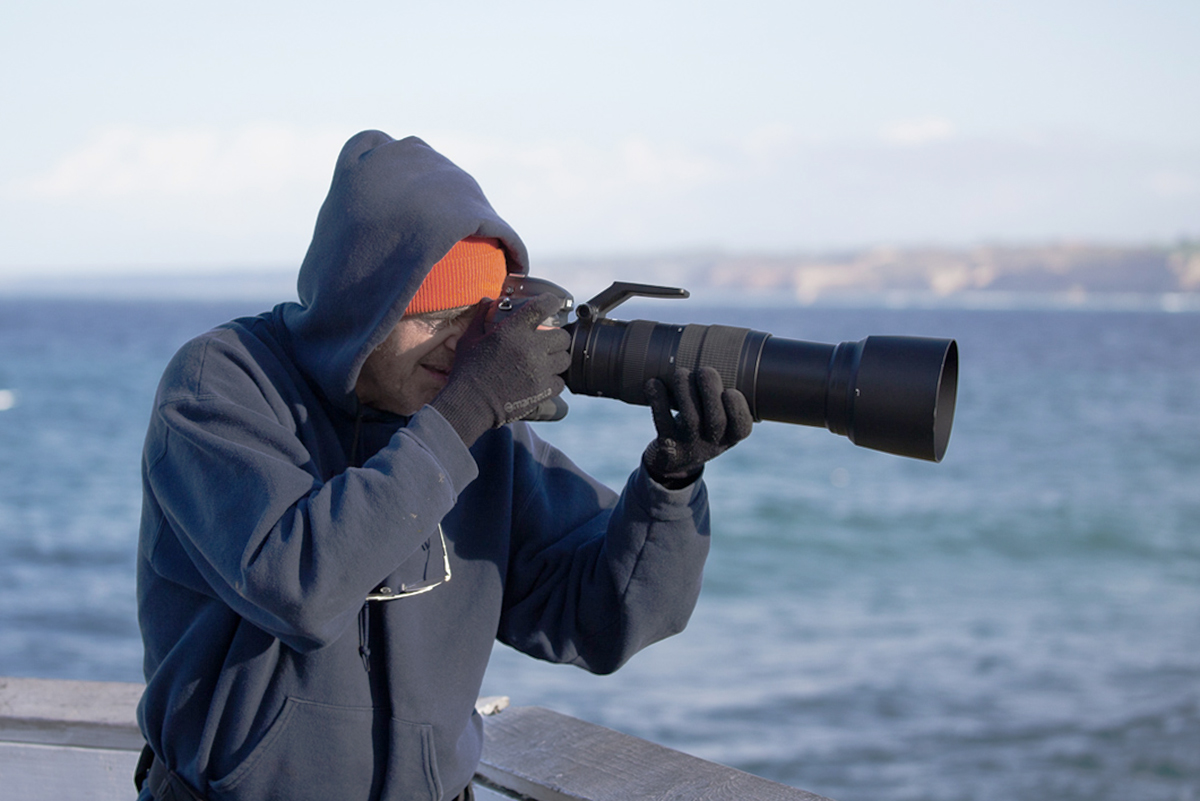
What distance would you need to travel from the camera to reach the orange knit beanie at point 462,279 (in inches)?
57.1

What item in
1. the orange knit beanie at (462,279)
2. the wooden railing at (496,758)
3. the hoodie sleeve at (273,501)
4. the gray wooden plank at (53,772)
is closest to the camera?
the hoodie sleeve at (273,501)

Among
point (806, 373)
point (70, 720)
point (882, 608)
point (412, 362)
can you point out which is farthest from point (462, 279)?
point (882, 608)

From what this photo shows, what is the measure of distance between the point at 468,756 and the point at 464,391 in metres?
0.55

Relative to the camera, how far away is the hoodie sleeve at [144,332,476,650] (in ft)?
3.82

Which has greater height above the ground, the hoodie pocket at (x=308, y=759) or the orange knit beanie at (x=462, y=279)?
the orange knit beanie at (x=462, y=279)

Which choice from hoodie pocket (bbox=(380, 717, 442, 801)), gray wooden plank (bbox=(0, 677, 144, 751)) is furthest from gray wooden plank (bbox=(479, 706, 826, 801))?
gray wooden plank (bbox=(0, 677, 144, 751))

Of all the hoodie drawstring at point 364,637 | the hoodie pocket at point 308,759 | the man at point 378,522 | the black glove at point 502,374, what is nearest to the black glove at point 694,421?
the man at point 378,522

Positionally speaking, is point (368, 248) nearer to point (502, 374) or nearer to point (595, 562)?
point (502, 374)

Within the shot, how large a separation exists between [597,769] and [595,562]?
335 mm

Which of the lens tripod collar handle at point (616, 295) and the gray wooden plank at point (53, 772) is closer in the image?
the lens tripod collar handle at point (616, 295)

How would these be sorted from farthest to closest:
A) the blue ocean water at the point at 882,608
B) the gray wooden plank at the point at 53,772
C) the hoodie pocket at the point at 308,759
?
the blue ocean water at the point at 882,608 → the gray wooden plank at the point at 53,772 → the hoodie pocket at the point at 308,759

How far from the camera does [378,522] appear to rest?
120cm

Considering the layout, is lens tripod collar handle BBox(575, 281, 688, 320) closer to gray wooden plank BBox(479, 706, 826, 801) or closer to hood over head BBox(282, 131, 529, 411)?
hood over head BBox(282, 131, 529, 411)

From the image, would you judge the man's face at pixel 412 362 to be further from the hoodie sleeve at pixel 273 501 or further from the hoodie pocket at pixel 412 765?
the hoodie pocket at pixel 412 765
